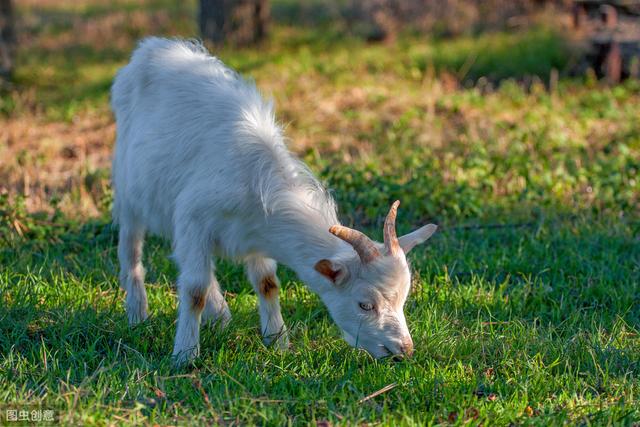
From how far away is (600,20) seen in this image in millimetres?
12156

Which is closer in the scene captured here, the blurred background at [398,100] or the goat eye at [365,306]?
the goat eye at [365,306]

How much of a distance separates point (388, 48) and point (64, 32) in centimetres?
577

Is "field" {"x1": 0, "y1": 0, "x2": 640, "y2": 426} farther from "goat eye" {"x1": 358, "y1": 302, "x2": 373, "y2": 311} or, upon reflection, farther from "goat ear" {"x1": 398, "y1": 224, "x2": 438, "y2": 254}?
"goat ear" {"x1": 398, "y1": 224, "x2": 438, "y2": 254}

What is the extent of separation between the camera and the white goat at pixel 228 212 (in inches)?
171

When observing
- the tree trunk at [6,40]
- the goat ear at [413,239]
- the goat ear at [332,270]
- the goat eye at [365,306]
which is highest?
the goat ear at [413,239]

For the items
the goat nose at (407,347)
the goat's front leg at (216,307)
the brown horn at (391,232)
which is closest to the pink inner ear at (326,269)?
the brown horn at (391,232)

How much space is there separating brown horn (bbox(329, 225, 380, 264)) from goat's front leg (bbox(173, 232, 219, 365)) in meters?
0.90

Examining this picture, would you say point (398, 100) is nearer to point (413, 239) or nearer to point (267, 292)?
point (267, 292)

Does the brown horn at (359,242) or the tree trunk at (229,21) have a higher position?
the brown horn at (359,242)

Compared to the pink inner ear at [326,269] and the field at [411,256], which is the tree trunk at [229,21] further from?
the pink inner ear at [326,269]

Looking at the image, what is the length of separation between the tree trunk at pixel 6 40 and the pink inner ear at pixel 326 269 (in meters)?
8.18

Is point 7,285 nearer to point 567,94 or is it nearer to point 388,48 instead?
point 567,94

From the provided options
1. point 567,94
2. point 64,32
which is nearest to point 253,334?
point 567,94

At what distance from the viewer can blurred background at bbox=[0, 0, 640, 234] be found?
7277 mm
